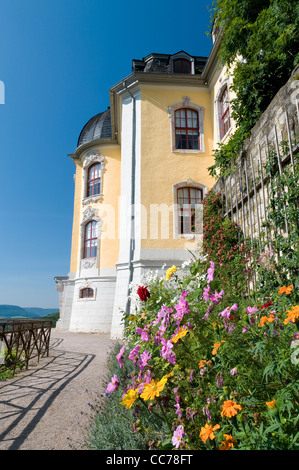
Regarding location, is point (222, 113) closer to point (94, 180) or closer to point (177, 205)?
point (177, 205)

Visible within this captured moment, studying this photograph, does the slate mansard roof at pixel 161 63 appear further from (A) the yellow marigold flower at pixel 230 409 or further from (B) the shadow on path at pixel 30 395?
(A) the yellow marigold flower at pixel 230 409

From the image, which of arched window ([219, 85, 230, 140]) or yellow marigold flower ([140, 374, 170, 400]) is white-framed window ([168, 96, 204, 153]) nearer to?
arched window ([219, 85, 230, 140])

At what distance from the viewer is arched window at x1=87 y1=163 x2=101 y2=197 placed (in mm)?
16062

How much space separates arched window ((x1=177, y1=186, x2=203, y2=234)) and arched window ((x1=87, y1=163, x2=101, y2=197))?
5.66 m

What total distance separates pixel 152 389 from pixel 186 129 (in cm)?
1228

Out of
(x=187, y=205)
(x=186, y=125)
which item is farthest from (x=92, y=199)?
(x=186, y=125)

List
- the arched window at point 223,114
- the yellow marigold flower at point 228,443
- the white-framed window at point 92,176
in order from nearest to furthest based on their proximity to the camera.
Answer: the yellow marigold flower at point 228,443 → the arched window at point 223,114 → the white-framed window at point 92,176

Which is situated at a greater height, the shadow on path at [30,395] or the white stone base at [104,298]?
the white stone base at [104,298]

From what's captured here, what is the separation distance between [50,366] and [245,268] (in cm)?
427

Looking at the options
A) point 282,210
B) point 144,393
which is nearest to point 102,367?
point 282,210

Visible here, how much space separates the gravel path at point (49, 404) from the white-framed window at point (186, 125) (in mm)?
9269

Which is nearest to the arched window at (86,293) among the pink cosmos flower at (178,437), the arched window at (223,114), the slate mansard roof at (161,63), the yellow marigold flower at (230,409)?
the arched window at (223,114)

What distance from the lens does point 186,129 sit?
12.6 metres

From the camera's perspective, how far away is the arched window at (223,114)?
11213mm
